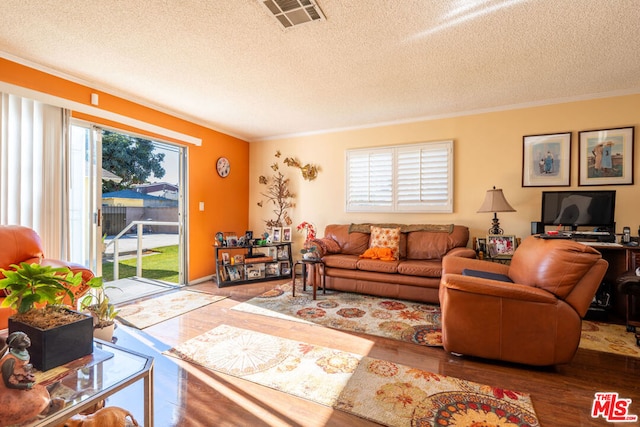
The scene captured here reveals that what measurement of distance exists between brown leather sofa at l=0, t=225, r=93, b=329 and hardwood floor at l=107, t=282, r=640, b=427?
25.0 inches

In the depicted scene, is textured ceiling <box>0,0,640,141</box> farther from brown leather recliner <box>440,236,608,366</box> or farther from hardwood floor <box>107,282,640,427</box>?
hardwood floor <box>107,282,640,427</box>

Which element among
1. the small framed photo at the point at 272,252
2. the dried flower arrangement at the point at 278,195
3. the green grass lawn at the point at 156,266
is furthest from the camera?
the dried flower arrangement at the point at 278,195

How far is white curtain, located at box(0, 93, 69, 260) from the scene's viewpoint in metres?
2.61

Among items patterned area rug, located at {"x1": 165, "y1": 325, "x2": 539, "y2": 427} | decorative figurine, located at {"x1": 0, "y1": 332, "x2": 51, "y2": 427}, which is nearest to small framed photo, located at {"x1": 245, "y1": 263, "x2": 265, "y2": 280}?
patterned area rug, located at {"x1": 165, "y1": 325, "x2": 539, "y2": 427}

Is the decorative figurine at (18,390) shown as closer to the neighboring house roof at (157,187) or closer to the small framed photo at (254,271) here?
the small framed photo at (254,271)

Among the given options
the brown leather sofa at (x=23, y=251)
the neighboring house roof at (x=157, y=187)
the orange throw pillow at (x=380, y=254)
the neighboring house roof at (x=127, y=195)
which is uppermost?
the neighboring house roof at (x=157, y=187)

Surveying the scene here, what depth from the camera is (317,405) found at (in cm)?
172

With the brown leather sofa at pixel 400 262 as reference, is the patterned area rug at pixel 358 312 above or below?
below

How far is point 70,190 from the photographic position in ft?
10.1

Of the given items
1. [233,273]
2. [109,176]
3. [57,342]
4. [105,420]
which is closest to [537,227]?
[233,273]

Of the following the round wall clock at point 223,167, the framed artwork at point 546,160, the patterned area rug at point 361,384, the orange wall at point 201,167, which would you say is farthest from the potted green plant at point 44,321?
the framed artwork at point 546,160

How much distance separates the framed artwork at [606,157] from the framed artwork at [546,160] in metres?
0.14

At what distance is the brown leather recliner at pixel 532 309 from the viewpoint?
6.50 ft

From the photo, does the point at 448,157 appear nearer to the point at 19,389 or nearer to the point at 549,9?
the point at 549,9
